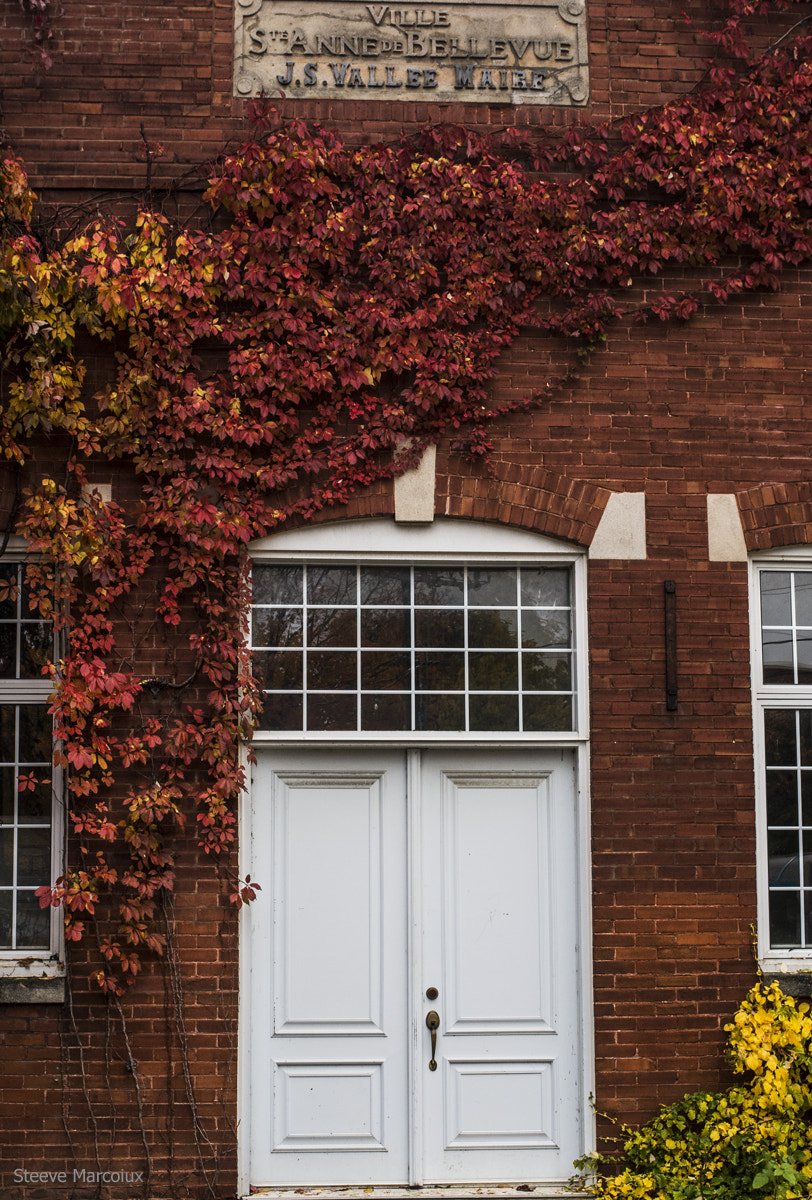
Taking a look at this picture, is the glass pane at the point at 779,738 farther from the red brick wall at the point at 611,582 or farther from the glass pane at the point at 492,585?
the glass pane at the point at 492,585

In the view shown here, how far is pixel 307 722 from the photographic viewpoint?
6176 mm

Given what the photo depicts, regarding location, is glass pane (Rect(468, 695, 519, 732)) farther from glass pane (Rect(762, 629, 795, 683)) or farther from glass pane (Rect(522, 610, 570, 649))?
glass pane (Rect(762, 629, 795, 683))

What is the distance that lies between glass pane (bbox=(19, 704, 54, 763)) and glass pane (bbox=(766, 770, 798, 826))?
4.25m

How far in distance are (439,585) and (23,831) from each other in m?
2.81

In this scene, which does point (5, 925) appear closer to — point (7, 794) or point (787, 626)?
point (7, 794)

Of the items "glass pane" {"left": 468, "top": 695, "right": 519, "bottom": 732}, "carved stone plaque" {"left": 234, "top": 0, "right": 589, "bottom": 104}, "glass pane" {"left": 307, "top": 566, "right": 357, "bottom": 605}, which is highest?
"carved stone plaque" {"left": 234, "top": 0, "right": 589, "bottom": 104}

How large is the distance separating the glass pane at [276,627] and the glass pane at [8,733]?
4.84 feet

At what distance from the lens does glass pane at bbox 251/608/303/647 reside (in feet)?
20.4

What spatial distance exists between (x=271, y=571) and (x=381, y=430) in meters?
1.05

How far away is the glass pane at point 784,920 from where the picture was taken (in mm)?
6242

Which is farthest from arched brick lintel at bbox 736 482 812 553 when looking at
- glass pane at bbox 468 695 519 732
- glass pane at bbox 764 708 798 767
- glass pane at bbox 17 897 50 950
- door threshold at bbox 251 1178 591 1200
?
glass pane at bbox 17 897 50 950

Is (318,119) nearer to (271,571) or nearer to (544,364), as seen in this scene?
(544,364)

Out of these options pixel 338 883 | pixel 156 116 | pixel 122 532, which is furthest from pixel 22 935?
pixel 156 116

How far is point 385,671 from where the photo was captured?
6254 mm
